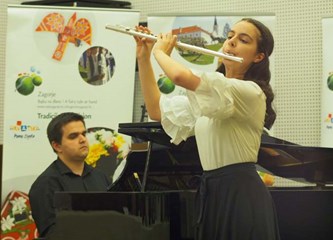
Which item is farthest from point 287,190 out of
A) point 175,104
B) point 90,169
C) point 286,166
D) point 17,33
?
point 17,33

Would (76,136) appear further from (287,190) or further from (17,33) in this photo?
(287,190)

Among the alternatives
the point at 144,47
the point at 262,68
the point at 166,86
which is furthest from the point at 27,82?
the point at 262,68

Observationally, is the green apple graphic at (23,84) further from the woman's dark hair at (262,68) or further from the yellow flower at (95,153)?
the woman's dark hair at (262,68)

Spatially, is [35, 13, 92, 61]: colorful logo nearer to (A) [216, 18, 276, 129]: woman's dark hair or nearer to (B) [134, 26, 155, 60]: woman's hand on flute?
(B) [134, 26, 155, 60]: woman's hand on flute

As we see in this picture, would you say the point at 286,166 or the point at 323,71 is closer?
the point at 286,166

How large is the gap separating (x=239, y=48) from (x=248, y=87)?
7.5 inches

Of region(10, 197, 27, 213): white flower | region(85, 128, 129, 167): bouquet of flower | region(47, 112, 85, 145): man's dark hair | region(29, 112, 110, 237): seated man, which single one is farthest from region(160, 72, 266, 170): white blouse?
region(10, 197, 27, 213): white flower

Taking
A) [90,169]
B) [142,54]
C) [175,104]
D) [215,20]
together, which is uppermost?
[215,20]

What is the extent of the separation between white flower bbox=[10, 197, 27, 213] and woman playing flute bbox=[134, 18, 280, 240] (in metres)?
2.62

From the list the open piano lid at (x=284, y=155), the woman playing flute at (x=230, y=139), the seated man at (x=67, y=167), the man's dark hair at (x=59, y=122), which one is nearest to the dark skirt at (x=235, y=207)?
the woman playing flute at (x=230, y=139)

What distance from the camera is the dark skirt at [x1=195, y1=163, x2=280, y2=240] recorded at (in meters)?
1.88

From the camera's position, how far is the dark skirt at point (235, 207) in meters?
1.88

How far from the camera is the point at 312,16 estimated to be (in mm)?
4641

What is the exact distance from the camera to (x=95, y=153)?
430 centimetres
